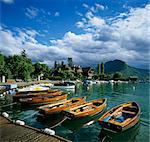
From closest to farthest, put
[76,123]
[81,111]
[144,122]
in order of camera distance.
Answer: [76,123]
[144,122]
[81,111]

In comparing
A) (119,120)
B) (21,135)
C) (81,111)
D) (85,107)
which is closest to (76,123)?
(81,111)

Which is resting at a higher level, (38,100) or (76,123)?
(38,100)

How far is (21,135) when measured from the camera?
11.6m

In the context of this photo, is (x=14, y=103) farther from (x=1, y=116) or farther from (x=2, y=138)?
(x=2, y=138)

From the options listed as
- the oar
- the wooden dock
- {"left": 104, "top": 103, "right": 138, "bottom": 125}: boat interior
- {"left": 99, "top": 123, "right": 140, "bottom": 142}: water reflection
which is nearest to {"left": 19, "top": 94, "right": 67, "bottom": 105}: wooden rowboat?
{"left": 104, "top": 103, "right": 138, "bottom": 125}: boat interior

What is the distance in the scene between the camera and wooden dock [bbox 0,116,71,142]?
10867 millimetres

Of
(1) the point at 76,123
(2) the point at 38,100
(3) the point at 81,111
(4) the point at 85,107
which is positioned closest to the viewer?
(1) the point at 76,123

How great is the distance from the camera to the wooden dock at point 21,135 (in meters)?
10.9

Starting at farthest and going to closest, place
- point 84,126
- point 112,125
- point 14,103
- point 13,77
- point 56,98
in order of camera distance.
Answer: point 13,77 < point 56,98 < point 14,103 < point 84,126 < point 112,125

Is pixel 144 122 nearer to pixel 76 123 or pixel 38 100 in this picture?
pixel 76 123

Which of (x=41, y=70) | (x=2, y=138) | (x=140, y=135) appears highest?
(x=41, y=70)

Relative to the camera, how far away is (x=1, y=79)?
58625 mm

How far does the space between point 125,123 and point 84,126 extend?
395 centimetres

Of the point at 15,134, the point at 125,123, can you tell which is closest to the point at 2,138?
the point at 15,134
